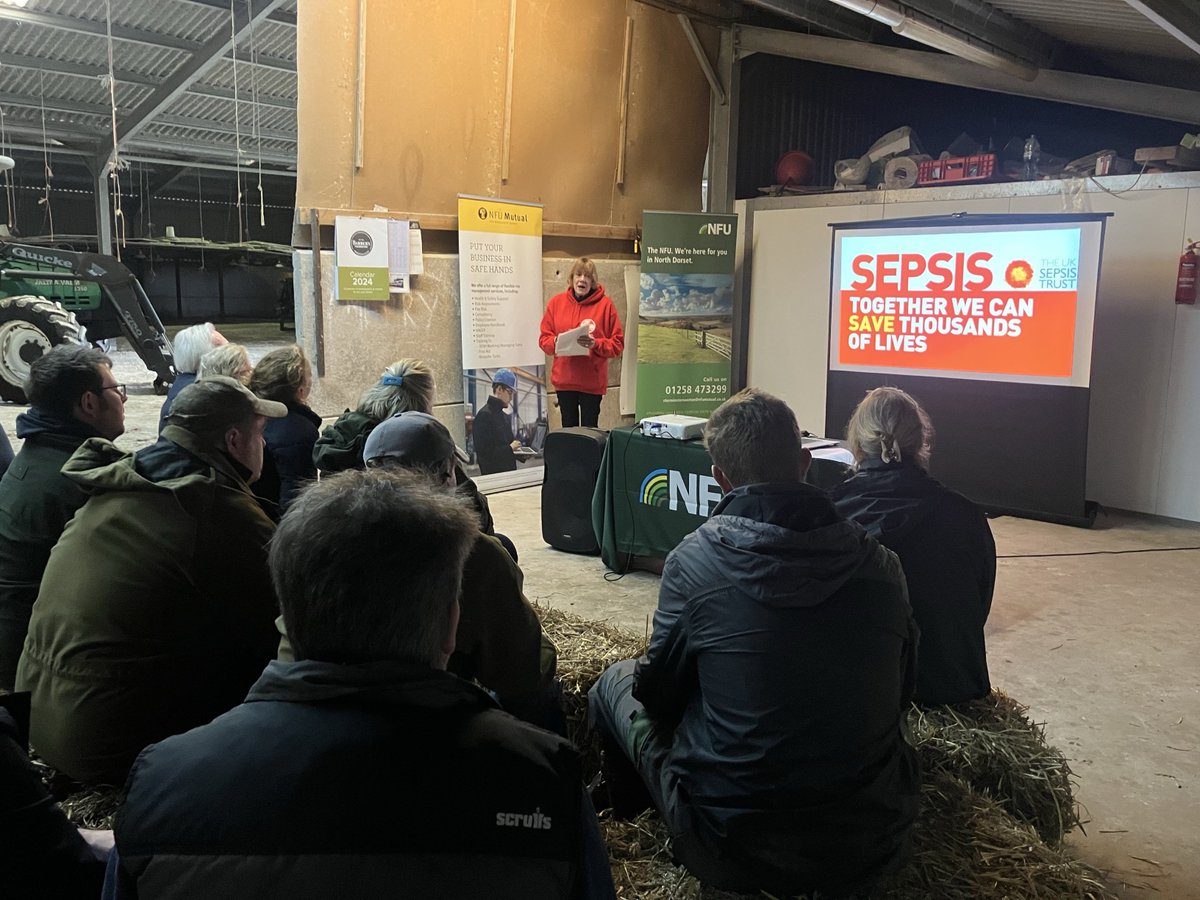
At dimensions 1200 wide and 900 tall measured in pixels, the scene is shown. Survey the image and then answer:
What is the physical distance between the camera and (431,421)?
2336 mm

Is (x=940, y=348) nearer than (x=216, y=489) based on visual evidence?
No

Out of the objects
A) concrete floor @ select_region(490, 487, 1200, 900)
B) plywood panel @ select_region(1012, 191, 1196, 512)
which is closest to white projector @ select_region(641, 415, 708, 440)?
concrete floor @ select_region(490, 487, 1200, 900)

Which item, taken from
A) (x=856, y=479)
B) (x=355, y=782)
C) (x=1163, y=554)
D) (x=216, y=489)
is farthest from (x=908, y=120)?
(x=355, y=782)

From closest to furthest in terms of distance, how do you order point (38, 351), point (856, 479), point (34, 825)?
point (34, 825) < point (856, 479) < point (38, 351)

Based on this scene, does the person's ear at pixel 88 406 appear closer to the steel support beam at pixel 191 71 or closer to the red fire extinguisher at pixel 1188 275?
the red fire extinguisher at pixel 1188 275

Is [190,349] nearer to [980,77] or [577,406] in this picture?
[577,406]

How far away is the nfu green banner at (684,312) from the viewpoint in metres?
6.96

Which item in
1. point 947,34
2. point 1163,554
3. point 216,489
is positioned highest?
point 947,34

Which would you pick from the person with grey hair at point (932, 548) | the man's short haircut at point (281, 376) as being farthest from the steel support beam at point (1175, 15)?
the man's short haircut at point (281, 376)

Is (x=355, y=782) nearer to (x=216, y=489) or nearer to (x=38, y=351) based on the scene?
(x=216, y=489)

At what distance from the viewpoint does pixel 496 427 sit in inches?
258

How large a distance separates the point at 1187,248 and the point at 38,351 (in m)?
9.11

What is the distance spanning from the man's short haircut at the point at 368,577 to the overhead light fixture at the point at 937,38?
15.7 ft

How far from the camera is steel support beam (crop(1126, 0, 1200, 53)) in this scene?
397cm
